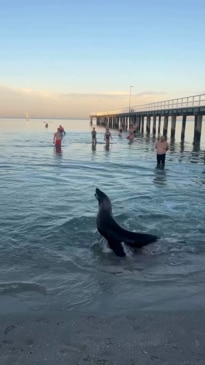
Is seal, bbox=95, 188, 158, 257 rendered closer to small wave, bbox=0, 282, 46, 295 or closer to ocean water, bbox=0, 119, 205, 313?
ocean water, bbox=0, 119, 205, 313

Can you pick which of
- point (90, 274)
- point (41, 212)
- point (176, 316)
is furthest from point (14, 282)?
point (41, 212)

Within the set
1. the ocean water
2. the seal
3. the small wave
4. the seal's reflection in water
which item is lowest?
the seal's reflection in water

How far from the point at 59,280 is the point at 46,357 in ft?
6.69

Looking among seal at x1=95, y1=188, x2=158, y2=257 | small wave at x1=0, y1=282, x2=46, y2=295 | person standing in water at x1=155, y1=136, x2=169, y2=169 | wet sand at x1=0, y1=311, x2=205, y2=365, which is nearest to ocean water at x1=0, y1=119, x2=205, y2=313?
small wave at x1=0, y1=282, x2=46, y2=295

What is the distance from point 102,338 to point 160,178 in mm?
12588

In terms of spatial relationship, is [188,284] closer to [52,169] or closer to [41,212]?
[41,212]

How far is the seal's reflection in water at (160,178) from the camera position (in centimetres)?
1502

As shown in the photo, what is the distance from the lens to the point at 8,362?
11.7 feet

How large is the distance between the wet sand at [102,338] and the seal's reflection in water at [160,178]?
34.6 feet

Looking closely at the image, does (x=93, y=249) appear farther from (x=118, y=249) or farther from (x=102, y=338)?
(x=102, y=338)

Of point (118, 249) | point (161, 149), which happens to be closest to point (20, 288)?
point (118, 249)

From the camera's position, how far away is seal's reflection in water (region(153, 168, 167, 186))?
15.0 m

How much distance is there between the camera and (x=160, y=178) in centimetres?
1627

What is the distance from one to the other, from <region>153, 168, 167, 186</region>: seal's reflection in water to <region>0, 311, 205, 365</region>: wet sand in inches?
415
